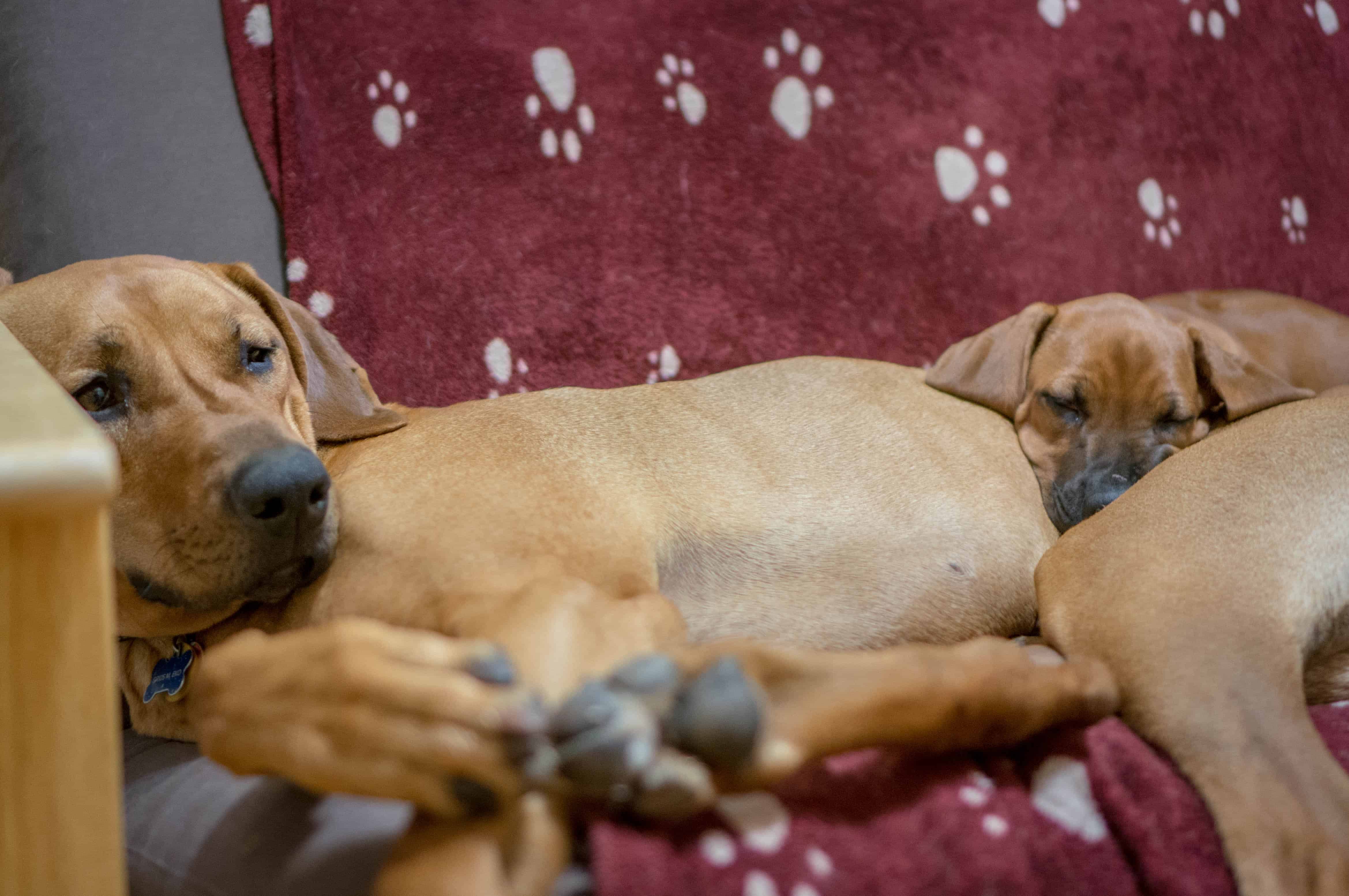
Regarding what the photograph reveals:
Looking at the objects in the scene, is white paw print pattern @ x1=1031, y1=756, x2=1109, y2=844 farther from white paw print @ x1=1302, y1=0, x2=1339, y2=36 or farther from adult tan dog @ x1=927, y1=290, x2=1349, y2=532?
white paw print @ x1=1302, y1=0, x2=1339, y2=36

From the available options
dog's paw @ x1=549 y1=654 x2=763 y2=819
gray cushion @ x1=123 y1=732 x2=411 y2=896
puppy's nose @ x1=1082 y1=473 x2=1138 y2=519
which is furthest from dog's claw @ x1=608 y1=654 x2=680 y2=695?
puppy's nose @ x1=1082 y1=473 x2=1138 y2=519

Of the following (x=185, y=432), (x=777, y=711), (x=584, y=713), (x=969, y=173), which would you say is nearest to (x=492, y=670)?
(x=584, y=713)

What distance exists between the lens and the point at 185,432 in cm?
141

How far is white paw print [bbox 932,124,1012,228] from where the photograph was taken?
8.57ft

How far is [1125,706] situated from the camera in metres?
1.36

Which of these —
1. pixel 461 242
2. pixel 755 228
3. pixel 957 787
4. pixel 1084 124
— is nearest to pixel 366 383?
pixel 461 242

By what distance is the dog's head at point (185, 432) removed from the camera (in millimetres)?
1335

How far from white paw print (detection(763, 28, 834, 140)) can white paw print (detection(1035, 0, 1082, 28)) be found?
2.32 feet

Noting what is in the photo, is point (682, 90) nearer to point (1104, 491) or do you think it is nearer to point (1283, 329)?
point (1104, 491)

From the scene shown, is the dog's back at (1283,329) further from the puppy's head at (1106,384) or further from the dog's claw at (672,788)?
the dog's claw at (672,788)

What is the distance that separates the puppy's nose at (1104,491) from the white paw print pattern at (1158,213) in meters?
1.08

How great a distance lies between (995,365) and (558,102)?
3.86 ft

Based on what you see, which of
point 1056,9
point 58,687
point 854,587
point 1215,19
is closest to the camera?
point 58,687

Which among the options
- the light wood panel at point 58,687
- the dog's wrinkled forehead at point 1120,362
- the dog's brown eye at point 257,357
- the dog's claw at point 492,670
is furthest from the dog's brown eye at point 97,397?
the dog's wrinkled forehead at point 1120,362
